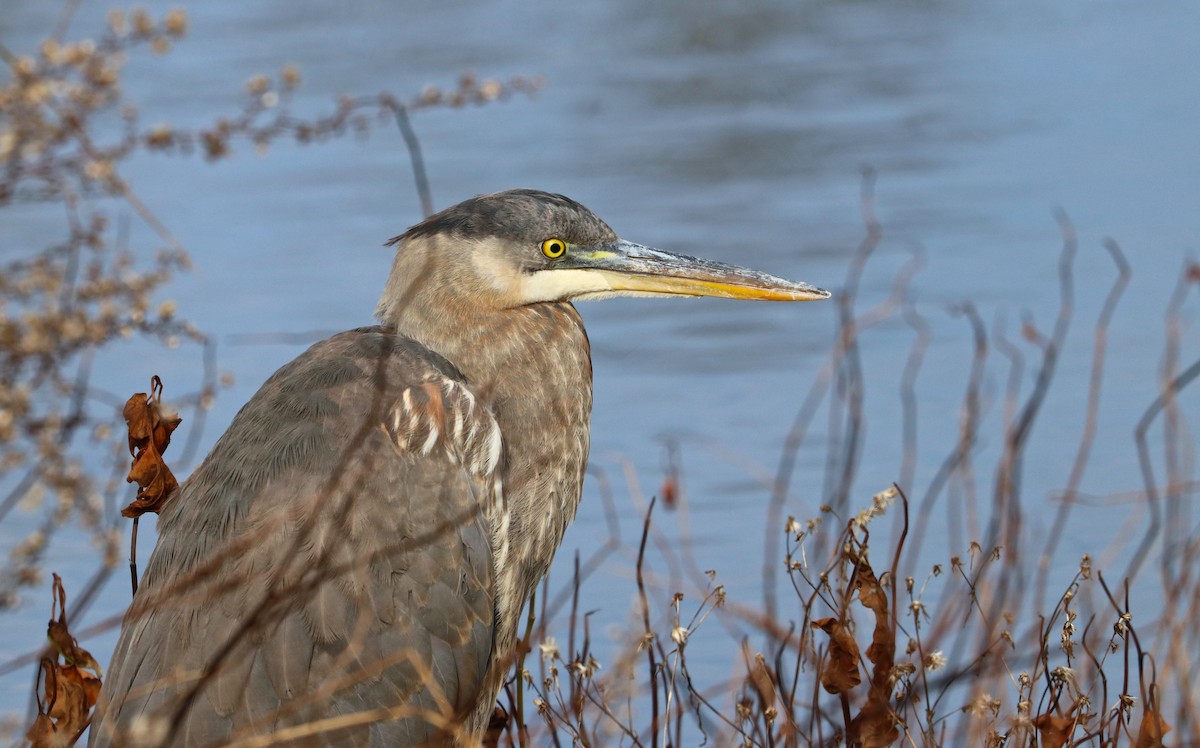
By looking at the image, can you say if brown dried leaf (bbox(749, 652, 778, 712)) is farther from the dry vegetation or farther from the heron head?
the heron head

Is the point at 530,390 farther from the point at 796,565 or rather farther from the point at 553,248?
the point at 796,565

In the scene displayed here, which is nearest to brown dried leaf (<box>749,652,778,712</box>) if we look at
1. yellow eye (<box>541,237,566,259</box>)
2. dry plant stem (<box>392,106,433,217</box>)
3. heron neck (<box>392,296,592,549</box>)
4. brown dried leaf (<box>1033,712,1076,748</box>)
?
brown dried leaf (<box>1033,712,1076,748</box>)

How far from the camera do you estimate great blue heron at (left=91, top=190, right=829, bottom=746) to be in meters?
3.15

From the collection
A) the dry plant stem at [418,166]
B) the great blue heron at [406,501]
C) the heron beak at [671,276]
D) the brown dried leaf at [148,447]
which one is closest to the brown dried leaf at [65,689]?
the great blue heron at [406,501]

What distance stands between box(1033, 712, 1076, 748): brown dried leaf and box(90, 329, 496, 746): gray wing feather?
0.97 m

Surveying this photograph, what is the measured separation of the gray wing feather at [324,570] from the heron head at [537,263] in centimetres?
30

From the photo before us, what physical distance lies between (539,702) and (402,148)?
801 centimetres

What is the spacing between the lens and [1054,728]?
2762mm

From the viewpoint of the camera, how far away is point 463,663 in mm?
3508

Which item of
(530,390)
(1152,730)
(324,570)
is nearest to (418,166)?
(324,570)

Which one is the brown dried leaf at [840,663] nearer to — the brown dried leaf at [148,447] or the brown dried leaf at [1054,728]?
the brown dried leaf at [1054,728]

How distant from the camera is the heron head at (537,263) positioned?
4012 millimetres

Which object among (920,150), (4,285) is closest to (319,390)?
(4,285)

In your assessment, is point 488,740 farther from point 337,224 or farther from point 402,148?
point 402,148
